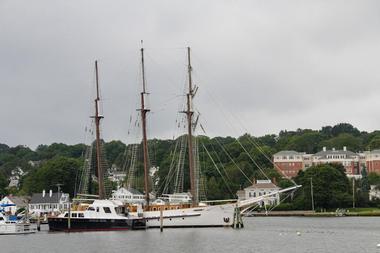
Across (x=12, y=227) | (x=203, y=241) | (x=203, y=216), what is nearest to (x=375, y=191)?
(x=203, y=216)

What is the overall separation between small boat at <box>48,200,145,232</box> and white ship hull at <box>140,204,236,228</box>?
4.28 meters

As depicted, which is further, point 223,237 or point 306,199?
point 306,199

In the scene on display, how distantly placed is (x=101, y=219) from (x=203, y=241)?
22.1 meters

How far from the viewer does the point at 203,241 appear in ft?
237

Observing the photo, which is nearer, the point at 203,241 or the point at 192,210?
the point at 203,241

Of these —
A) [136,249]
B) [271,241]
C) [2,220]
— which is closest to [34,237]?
[2,220]

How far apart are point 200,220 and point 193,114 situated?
1495cm

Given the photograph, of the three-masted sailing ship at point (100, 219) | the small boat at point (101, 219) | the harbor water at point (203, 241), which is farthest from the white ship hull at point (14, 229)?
the small boat at point (101, 219)

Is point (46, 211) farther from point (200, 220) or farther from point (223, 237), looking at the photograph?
point (223, 237)

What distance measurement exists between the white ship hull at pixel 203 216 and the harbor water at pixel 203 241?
2185 mm

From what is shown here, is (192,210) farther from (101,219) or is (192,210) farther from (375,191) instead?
(375,191)

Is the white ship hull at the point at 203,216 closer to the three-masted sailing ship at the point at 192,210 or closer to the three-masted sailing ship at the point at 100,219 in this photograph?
the three-masted sailing ship at the point at 192,210

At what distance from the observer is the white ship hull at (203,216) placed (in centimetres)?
9162

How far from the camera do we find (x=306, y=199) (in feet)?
494
